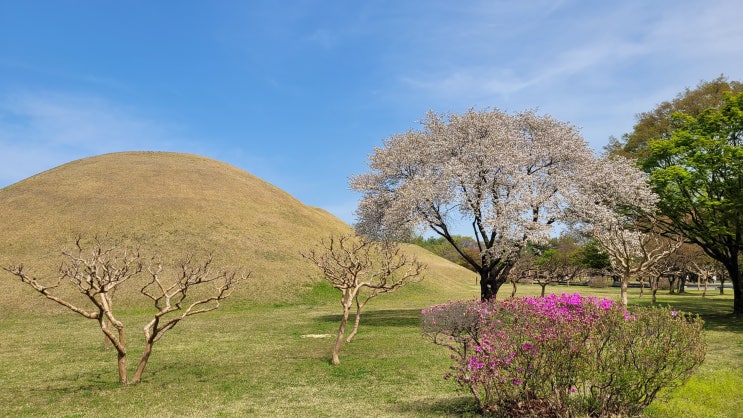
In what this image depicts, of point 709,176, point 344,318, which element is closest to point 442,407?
point 344,318


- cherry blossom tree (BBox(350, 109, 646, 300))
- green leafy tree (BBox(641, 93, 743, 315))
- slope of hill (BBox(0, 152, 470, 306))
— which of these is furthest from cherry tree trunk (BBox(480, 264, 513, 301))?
slope of hill (BBox(0, 152, 470, 306))

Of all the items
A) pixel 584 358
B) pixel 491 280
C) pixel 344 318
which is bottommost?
pixel 344 318

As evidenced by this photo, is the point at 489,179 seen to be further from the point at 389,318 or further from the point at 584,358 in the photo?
the point at 584,358

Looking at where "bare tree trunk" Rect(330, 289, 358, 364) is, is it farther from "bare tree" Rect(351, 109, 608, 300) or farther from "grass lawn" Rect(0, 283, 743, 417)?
"bare tree" Rect(351, 109, 608, 300)

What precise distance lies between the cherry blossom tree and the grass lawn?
8526 millimetres

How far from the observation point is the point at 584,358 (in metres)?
11.2

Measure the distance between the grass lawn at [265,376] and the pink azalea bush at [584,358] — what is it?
5.01ft

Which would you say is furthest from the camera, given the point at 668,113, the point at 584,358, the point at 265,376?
the point at 668,113

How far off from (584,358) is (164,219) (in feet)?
222

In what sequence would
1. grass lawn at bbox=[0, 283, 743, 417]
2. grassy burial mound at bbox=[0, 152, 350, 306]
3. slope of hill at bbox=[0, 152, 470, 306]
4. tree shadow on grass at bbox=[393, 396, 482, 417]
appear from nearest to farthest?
tree shadow on grass at bbox=[393, 396, 482, 417]
grass lawn at bbox=[0, 283, 743, 417]
slope of hill at bbox=[0, 152, 470, 306]
grassy burial mound at bbox=[0, 152, 350, 306]

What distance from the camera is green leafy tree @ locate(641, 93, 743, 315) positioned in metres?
33.3

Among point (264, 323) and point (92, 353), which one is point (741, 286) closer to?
point (264, 323)

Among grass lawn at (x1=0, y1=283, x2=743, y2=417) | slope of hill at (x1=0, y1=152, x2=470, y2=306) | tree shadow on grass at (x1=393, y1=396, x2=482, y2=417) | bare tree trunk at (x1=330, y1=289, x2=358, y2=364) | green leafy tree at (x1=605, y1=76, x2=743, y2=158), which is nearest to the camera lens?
tree shadow on grass at (x1=393, y1=396, x2=482, y2=417)

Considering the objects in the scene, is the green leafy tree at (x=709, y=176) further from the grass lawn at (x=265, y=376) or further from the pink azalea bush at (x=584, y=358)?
the pink azalea bush at (x=584, y=358)
